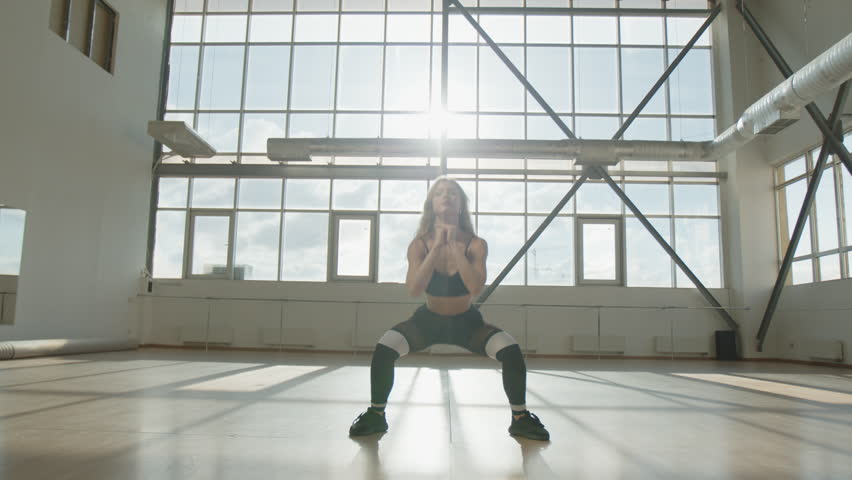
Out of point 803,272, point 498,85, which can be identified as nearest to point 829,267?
point 803,272

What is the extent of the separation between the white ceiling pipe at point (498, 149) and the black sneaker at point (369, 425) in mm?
9676

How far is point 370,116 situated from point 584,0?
259 inches

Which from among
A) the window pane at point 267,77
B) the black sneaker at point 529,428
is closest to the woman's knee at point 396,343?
the black sneaker at point 529,428

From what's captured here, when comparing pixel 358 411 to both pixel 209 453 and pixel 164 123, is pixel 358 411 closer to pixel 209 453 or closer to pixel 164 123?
pixel 209 453

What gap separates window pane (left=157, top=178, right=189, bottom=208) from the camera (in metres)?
14.9

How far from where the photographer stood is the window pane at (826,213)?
1148cm

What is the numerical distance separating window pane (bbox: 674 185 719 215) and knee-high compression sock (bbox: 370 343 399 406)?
13.0m

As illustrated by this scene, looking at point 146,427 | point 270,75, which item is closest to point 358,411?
point 146,427

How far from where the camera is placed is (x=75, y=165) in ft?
36.7

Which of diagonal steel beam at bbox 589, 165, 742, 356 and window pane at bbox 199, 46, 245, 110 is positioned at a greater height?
window pane at bbox 199, 46, 245, 110

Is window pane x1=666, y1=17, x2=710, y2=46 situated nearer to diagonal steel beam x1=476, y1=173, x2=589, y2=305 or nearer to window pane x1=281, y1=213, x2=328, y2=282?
diagonal steel beam x1=476, y1=173, x2=589, y2=305

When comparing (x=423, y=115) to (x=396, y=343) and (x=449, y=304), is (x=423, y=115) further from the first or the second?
(x=396, y=343)

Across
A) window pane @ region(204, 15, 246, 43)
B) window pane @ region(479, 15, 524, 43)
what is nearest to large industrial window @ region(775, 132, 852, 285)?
window pane @ region(479, 15, 524, 43)

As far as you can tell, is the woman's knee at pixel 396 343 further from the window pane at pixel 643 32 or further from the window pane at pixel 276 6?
the window pane at pixel 276 6
